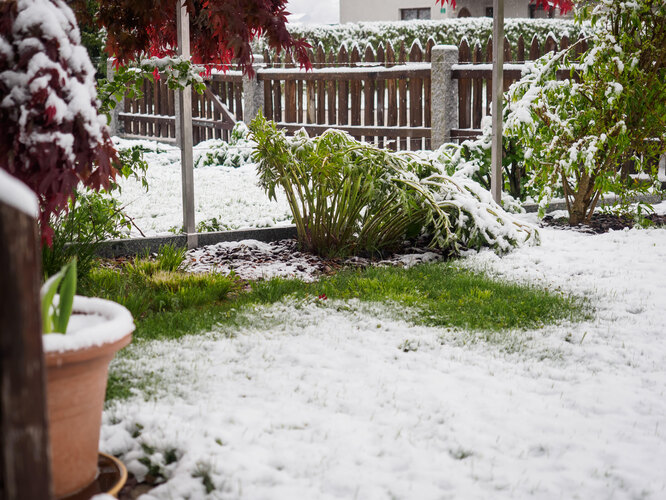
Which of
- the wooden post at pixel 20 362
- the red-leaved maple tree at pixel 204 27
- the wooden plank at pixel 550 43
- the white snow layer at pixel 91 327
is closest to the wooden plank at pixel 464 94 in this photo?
the wooden plank at pixel 550 43

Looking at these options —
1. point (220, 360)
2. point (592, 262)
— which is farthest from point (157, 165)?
point (220, 360)

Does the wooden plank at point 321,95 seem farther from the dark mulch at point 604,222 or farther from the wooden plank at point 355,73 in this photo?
the dark mulch at point 604,222

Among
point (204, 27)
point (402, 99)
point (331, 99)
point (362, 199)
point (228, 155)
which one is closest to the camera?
point (204, 27)

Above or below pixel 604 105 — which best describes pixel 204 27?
above

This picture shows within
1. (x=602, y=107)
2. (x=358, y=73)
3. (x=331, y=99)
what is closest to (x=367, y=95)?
(x=358, y=73)

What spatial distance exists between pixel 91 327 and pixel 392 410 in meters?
1.20

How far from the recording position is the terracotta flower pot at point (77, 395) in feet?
6.16

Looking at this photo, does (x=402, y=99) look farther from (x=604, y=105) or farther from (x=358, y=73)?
(x=604, y=105)

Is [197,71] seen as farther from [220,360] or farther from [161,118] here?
[161,118]

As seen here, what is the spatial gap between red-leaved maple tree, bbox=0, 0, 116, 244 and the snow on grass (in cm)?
292

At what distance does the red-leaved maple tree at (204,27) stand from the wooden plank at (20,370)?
292cm

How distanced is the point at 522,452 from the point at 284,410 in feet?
2.68

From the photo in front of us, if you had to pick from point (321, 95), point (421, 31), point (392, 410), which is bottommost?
point (392, 410)

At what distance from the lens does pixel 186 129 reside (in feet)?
17.6
